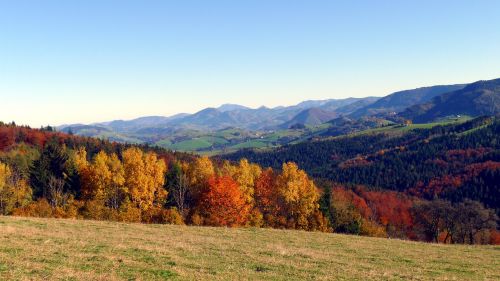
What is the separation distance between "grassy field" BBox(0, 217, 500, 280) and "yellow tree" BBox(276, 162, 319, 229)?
1661 inches

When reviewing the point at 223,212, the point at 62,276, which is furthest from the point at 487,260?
the point at 223,212

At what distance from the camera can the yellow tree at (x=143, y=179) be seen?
254 feet

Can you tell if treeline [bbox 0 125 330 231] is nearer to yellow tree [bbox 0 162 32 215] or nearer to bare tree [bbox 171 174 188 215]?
yellow tree [bbox 0 162 32 215]

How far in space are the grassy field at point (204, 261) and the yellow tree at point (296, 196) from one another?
4218 cm

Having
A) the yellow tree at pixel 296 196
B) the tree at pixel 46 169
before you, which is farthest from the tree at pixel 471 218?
the tree at pixel 46 169

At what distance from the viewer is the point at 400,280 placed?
23906mm

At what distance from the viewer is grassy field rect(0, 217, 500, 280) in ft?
66.1

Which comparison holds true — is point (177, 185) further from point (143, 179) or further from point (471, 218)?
point (471, 218)

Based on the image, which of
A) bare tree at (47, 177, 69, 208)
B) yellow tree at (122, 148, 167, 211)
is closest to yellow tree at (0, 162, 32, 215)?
bare tree at (47, 177, 69, 208)

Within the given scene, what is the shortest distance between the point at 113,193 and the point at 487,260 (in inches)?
2753

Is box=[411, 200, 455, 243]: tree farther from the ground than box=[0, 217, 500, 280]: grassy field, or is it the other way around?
box=[0, 217, 500, 280]: grassy field

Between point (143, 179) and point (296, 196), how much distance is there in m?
34.5

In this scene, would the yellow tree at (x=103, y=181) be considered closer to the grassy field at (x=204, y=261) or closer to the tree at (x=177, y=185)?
the tree at (x=177, y=185)

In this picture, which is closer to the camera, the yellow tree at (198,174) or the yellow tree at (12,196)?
the yellow tree at (12,196)
